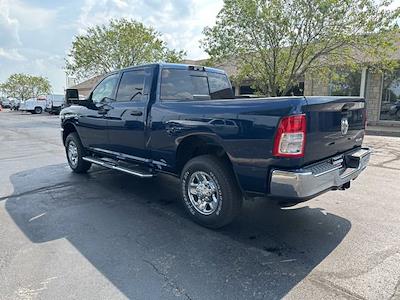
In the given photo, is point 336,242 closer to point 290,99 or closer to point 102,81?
point 290,99

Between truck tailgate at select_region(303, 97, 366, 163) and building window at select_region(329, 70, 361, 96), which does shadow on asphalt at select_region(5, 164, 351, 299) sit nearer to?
truck tailgate at select_region(303, 97, 366, 163)

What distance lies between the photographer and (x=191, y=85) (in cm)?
505

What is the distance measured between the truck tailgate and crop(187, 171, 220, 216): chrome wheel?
3.87 ft

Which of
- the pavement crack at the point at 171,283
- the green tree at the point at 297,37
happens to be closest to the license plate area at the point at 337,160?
the pavement crack at the point at 171,283

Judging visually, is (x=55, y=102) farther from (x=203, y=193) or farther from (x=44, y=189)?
(x=203, y=193)

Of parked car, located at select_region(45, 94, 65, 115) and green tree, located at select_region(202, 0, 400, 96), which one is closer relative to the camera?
green tree, located at select_region(202, 0, 400, 96)

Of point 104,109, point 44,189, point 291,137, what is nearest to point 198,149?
point 291,137

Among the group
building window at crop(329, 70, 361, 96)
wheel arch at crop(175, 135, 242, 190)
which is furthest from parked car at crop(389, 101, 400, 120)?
wheel arch at crop(175, 135, 242, 190)

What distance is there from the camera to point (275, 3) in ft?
40.5

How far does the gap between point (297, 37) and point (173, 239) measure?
11549 millimetres

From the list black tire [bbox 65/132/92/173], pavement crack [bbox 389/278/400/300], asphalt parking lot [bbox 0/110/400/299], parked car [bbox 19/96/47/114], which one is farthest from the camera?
parked car [bbox 19/96/47/114]

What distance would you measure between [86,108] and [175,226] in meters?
3.32

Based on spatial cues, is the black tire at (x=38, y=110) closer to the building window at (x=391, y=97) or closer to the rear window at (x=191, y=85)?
the building window at (x=391, y=97)

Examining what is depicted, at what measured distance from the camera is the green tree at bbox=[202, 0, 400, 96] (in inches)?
472
